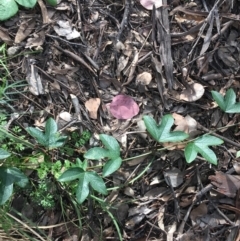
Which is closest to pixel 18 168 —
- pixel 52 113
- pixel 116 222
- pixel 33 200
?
pixel 33 200

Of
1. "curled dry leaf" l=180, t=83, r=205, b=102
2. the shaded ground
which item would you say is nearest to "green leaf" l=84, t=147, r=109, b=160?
the shaded ground

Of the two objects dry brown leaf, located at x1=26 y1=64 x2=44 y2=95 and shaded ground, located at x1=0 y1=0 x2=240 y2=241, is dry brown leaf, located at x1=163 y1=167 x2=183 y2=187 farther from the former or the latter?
dry brown leaf, located at x1=26 y1=64 x2=44 y2=95

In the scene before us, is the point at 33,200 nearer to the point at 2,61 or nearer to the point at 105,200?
the point at 105,200

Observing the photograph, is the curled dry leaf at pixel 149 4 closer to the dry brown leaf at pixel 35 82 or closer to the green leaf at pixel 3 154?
the dry brown leaf at pixel 35 82

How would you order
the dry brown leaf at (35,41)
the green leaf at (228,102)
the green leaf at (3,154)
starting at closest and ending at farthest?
the green leaf at (3,154)
the green leaf at (228,102)
the dry brown leaf at (35,41)

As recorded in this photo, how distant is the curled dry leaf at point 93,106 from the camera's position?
1882 mm

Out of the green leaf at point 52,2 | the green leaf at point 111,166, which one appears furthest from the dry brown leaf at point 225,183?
the green leaf at point 52,2

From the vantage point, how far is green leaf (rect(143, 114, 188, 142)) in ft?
5.72

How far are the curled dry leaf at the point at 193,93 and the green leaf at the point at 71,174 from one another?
508 millimetres

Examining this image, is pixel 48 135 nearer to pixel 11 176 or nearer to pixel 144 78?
pixel 11 176

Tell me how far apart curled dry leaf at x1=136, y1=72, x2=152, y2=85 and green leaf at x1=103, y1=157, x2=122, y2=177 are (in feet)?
1.11

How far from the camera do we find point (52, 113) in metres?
1.89

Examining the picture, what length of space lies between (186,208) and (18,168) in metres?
0.65

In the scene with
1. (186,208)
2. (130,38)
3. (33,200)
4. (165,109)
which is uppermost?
(130,38)
